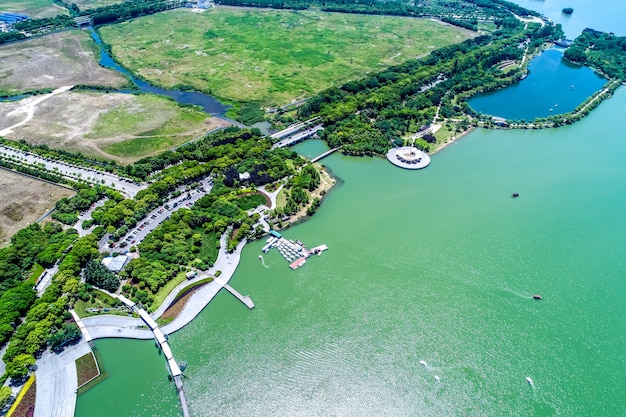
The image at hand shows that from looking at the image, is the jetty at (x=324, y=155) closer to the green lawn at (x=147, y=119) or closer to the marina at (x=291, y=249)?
the marina at (x=291, y=249)

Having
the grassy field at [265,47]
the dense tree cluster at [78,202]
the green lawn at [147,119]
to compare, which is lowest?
the dense tree cluster at [78,202]

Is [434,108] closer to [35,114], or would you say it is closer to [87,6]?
[35,114]

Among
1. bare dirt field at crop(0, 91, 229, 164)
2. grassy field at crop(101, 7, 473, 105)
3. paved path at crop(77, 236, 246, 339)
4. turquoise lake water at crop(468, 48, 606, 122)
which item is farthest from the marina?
turquoise lake water at crop(468, 48, 606, 122)

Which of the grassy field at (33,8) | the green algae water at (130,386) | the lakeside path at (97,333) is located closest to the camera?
the lakeside path at (97,333)

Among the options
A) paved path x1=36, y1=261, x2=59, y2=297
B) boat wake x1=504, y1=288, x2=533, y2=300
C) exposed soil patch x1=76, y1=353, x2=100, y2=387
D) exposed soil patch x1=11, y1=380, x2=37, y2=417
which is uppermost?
boat wake x1=504, y1=288, x2=533, y2=300

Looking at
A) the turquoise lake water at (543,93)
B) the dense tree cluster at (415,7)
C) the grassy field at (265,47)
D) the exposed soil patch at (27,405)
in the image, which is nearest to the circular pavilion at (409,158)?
the turquoise lake water at (543,93)

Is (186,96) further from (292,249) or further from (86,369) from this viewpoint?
(86,369)

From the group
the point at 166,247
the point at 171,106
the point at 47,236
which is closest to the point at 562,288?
the point at 166,247

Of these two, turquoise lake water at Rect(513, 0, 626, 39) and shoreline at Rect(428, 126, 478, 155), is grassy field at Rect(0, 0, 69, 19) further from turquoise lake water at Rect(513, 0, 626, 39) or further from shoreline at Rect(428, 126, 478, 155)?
turquoise lake water at Rect(513, 0, 626, 39)
